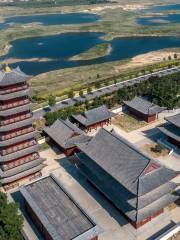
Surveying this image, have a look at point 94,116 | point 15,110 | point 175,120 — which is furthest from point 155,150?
point 15,110

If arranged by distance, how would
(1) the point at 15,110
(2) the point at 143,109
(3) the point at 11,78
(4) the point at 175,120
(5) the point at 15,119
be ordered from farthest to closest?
(2) the point at 143,109
(4) the point at 175,120
(5) the point at 15,119
(1) the point at 15,110
(3) the point at 11,78

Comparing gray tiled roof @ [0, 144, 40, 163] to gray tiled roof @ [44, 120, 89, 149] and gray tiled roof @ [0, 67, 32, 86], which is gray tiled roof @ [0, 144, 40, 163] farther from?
gray tiled roof @ [0, 67, 32, 86]

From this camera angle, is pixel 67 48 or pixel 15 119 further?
pixel 67 48

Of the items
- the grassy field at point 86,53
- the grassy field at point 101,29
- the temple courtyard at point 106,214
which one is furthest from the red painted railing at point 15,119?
the grassy field at point 101,29

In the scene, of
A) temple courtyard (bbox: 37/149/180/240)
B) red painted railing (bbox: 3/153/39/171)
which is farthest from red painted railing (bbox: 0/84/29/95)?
temple courtyard (bbox: 37/149/180/240)

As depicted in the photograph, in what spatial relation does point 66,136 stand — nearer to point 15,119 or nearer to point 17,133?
point 17,133

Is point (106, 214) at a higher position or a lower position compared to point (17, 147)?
lower
